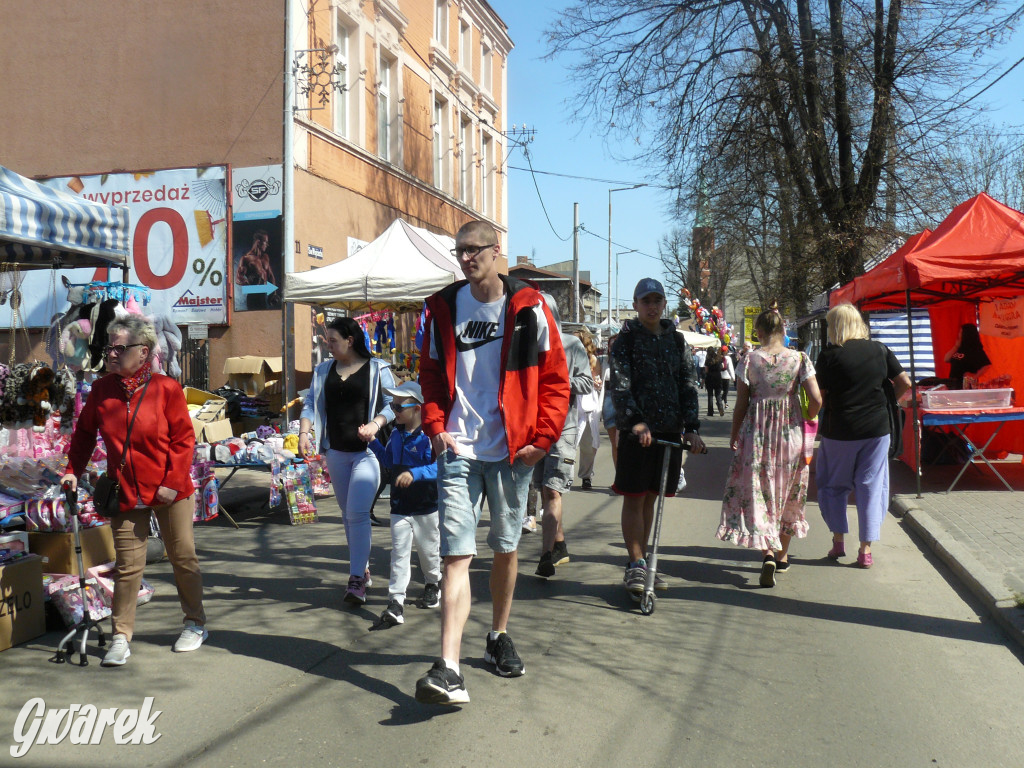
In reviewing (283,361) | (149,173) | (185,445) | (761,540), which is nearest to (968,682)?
(761,540)

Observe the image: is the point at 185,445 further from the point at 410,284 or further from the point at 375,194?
the point at 375,194

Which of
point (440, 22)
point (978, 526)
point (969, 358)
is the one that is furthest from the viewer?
point (440, 22)

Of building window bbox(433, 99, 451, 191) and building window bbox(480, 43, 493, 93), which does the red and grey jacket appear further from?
building window bbox(480, 43, 493, 93)

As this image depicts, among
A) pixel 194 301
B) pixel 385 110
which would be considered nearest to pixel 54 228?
pixel 194 301

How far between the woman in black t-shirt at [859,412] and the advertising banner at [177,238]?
492 inches

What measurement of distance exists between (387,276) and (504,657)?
740cm

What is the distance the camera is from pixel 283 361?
15.9m

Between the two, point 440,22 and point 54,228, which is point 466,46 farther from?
point 54,228

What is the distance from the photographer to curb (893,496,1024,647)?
16.5 feet

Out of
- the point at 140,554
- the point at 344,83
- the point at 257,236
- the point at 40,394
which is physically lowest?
the point at 140,554

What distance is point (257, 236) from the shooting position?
53.3ft

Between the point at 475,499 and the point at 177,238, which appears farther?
the point at 177,238

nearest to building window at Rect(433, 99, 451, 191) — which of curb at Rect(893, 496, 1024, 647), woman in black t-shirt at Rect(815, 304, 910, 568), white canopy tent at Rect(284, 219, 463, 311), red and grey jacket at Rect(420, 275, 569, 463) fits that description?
white canopy tent at Rect(284, 219, 463, 311)

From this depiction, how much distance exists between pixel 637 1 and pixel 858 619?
13.4 m
